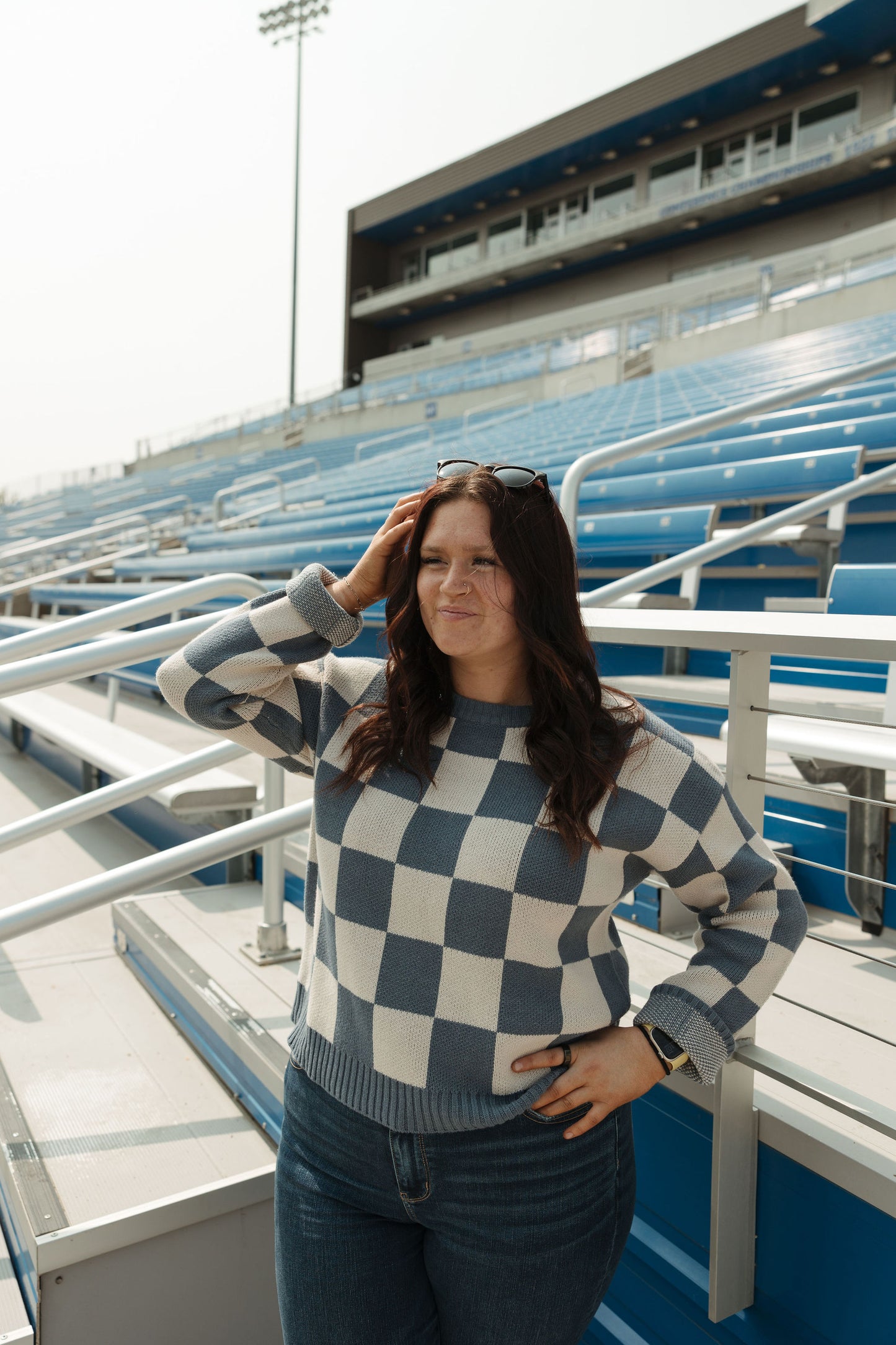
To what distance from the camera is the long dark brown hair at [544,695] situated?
0.88 metres

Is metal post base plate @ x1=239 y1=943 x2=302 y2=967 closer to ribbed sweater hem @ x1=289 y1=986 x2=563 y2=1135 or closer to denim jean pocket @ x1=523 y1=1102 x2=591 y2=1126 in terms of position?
ribbed sweater hem @ x1=289 y1=986 x2=563 y2=1135

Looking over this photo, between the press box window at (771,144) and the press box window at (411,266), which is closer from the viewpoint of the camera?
the press box window at (771,144)

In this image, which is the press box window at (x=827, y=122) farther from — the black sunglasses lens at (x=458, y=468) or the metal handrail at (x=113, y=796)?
the black sunglasses lens at (x=458, y=468)

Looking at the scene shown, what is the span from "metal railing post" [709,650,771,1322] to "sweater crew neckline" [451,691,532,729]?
24 cm

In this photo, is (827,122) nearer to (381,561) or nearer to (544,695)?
(381,561)

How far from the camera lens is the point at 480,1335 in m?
0.90

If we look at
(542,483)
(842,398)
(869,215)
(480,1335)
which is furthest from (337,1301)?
(869,215)

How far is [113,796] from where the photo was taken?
1885 millimetres

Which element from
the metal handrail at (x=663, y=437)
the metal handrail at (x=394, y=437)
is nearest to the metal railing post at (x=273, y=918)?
the metal handrail at (x=663, y=437)

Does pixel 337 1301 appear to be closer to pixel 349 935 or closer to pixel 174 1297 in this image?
pixel 349 935

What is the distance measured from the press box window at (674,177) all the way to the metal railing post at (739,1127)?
2010 cm

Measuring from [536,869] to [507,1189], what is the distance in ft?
1.00

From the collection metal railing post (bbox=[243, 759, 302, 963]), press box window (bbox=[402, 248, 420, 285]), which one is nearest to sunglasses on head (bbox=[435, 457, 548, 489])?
metal railing post (bbox=[243, 759, 302, 963])

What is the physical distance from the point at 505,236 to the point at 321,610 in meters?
23.7
